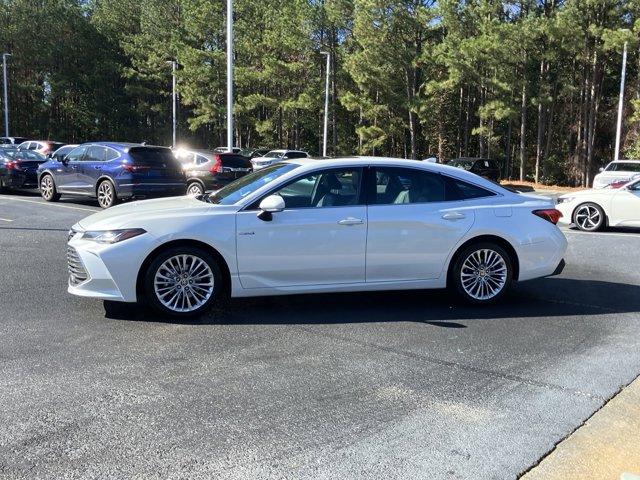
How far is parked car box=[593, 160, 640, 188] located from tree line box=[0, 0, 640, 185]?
28.0ft

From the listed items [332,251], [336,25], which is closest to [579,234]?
[332,251]

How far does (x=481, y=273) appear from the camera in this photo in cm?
661

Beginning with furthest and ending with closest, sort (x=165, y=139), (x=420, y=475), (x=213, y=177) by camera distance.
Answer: (x=165, y=139)
(x=213, y=177)
(x=420, y=475)

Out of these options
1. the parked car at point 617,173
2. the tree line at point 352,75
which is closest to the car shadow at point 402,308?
the parked car at point 617,173

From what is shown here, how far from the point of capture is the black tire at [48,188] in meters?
16.7

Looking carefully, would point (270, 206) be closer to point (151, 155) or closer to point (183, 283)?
point (183, 283)

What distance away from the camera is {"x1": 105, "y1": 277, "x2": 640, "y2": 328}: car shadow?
6008 mm

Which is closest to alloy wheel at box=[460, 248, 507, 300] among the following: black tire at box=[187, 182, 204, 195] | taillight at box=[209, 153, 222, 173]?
taillight at box=[209, 153, 222, 173]

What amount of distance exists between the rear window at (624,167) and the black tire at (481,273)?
765 inches

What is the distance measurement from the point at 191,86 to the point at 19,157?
26.8 metres

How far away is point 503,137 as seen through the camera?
43844 millimetres

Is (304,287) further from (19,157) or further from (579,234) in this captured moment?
(19,157)

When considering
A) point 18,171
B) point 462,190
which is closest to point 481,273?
point 462,190

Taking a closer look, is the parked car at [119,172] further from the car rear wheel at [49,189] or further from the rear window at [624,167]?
the rear window at [624,167]
